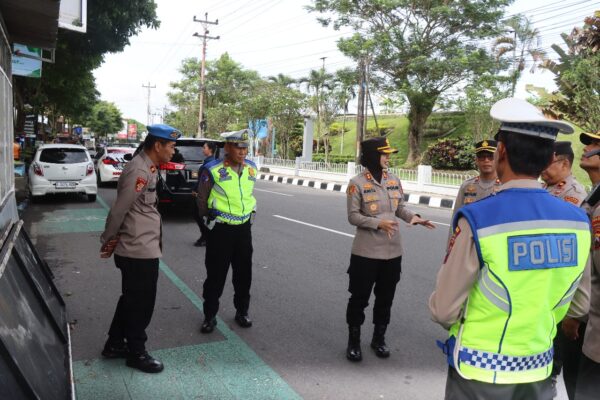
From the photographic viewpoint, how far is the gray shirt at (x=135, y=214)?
318 cm

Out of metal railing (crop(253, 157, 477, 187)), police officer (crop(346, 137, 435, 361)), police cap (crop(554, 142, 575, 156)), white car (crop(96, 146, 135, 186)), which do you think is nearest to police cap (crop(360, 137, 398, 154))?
police officer (crop(346, 137, 435, 361))

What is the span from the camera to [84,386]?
3.09 meters

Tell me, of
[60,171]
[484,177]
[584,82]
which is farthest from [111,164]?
[584,82]

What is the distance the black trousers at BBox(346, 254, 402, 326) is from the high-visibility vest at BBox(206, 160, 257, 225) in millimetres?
1034

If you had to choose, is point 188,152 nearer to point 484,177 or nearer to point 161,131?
point 161,131

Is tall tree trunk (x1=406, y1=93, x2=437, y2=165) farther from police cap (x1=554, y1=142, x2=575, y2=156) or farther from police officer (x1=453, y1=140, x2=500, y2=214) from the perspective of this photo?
police cap (x1=554, y1=142, x2=575, y2=156)

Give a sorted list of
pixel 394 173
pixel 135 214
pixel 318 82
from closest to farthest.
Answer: pixel 135 214, pixel 394 173, pixel 318 82

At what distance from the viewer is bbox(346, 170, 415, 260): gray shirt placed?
354 centimetres

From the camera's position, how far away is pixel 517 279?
1.62 meters

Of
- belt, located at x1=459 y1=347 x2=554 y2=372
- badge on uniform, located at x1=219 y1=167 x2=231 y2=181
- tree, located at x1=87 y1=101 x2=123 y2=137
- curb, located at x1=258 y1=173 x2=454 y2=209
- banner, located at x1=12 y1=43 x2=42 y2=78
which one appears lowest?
curb, located at x1=258 y1=173 x2=454 y2=209

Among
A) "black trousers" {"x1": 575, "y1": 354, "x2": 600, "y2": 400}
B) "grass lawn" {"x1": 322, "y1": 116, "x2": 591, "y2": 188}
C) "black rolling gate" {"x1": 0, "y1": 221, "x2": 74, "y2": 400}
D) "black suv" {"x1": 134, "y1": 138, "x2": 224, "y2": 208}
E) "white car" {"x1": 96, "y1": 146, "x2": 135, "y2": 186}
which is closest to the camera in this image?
"black rolling gate" {"x1": 0, "y1": 221, "x2": 74, "y2": 400}

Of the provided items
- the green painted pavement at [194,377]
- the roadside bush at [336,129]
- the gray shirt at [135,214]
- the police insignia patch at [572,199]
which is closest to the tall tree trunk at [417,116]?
the roadside bush at [336,129]

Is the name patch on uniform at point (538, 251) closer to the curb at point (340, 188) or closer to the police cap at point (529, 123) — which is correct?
the police cap at point (529, 123)

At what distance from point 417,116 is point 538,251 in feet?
86.9
